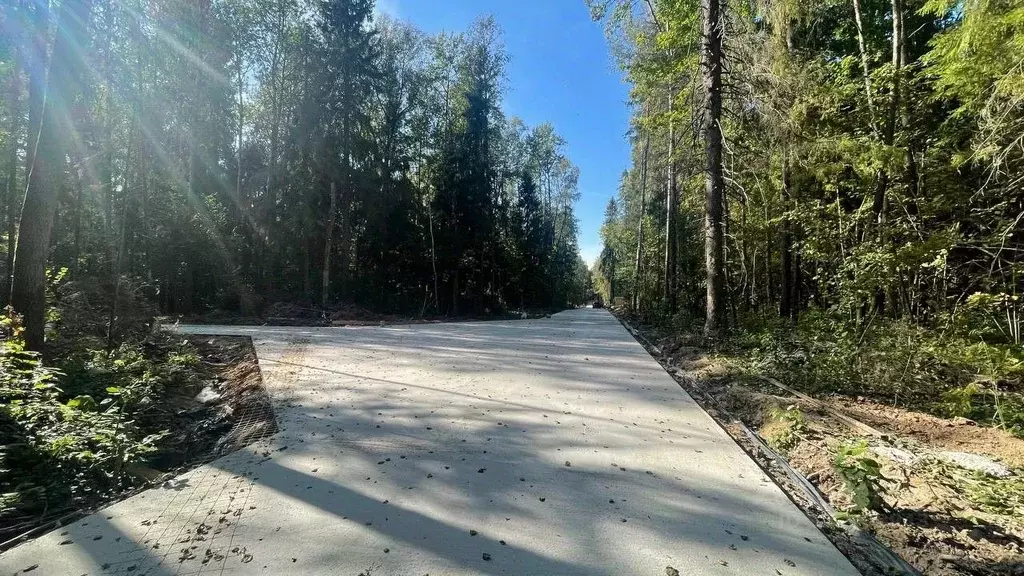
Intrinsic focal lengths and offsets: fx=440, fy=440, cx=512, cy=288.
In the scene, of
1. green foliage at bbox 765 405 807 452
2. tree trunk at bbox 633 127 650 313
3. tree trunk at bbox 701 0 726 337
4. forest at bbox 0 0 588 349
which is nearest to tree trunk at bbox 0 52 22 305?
forest at bbox 0 0 588 349

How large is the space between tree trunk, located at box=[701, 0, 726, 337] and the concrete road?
5.00m

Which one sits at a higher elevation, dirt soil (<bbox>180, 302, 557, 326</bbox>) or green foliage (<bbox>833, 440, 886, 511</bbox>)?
dirt soil (<bbox>180, 302, 557, 326</bbox>)

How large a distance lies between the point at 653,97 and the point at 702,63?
532cm

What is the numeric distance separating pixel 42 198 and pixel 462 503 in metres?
6.55

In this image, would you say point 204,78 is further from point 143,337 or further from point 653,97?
point 653,97

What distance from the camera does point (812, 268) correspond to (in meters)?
15.4

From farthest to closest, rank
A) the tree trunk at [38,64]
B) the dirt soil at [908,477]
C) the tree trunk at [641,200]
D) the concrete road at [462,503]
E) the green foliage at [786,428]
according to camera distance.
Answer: the tree trunk at [641,200], the tree trunk at [38,64], the green foliage at [786,428], the dirt soil at [908,477], the concrete road at [462,503]

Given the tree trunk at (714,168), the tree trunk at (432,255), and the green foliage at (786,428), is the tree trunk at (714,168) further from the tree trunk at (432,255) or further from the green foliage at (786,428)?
the tree trunk at (432,255)

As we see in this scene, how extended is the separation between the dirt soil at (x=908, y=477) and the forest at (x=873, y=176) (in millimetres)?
649

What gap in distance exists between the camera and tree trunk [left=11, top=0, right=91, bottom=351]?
5207 mm

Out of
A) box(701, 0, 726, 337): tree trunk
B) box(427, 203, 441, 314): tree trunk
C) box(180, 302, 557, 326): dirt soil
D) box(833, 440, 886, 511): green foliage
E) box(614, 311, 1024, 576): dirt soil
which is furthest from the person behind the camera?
box(427, 203, 441, 314): tree trunk

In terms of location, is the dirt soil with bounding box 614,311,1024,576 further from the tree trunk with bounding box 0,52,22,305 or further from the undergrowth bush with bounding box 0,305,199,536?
the tree trunk with bounding box 0,52,22,305

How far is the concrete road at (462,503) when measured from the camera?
6.53 feet

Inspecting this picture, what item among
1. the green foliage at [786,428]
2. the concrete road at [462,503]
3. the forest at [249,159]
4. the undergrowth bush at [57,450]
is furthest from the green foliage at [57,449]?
the green foliage at [786,428]
